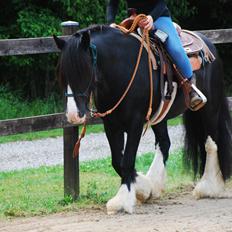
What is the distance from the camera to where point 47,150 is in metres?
12.2

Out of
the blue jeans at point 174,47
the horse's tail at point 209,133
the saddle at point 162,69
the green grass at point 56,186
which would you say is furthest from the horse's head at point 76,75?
the horse's tail at point 209,133

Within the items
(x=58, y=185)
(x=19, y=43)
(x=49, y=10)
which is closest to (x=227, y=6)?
(x=49, y=10)

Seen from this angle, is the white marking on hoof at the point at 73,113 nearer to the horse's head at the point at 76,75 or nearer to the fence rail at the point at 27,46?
the horse's head at the point at 76,75

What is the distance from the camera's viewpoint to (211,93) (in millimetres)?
7703

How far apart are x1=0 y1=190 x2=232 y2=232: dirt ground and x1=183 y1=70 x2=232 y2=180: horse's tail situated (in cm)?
74

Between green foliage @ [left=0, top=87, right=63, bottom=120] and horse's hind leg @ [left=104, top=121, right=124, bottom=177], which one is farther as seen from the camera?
green foliage @ [left=0, top=87, right=63, bottom=120]

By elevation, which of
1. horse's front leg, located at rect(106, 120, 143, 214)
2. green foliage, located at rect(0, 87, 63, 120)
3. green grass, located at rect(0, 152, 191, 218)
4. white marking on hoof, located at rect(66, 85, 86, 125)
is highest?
white marking on hoof, located at rect(66, 85, 86, 125)

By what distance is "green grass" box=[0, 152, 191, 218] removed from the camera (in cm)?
718

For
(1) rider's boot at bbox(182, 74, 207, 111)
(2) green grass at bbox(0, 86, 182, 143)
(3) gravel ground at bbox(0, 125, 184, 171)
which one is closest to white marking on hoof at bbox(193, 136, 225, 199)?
(1) rider's boot at bbox(182, 74, 207, 111)

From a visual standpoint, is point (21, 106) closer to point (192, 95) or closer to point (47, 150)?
point (47, 150)

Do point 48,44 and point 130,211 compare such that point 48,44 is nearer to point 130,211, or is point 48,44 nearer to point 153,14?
point 153,14

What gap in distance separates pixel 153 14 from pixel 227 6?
12.5 m

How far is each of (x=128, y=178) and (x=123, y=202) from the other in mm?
249

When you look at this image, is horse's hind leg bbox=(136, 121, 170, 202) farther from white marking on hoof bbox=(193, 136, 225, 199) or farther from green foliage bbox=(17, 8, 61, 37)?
green foliage bbox=(17, 8, 61, 37)
